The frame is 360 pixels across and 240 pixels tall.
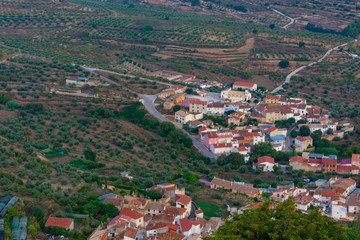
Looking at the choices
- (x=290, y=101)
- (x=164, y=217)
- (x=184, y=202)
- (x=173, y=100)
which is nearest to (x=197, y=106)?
(x=173, y=100)

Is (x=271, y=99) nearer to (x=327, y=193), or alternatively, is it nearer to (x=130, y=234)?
(x=327, y=193)

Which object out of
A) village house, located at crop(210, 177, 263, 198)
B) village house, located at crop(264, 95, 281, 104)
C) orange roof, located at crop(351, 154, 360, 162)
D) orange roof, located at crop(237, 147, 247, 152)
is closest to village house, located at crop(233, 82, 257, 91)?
village house, located at crop(264, 95, 281, 104)

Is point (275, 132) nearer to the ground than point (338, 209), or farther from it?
nearer to the ground

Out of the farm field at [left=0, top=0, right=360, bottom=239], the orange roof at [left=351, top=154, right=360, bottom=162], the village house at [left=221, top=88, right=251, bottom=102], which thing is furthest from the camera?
the village house at [left=221, top=88, right=251, bottom=102]

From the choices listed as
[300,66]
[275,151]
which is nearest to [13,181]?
[275,151]

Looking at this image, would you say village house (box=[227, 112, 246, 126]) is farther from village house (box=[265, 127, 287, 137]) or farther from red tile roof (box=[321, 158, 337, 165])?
red tile roof (box=[321, 158, 337, 165])

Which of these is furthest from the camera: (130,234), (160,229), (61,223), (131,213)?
(131,213)

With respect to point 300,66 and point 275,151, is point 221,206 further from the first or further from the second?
point 300,66
